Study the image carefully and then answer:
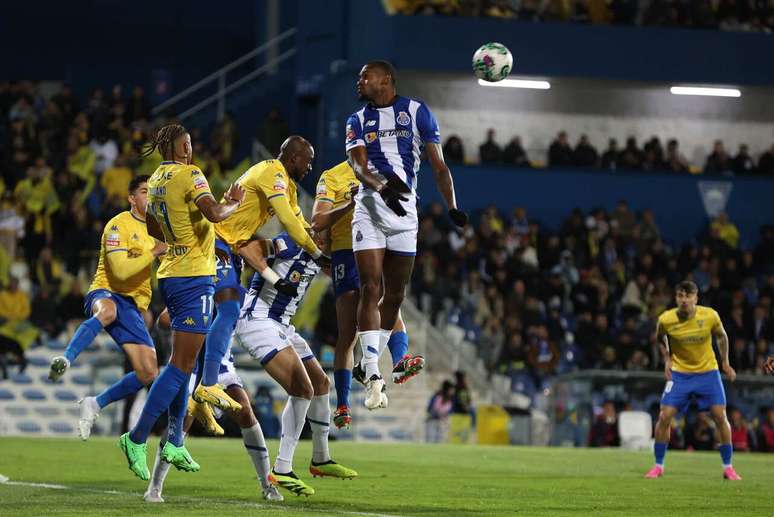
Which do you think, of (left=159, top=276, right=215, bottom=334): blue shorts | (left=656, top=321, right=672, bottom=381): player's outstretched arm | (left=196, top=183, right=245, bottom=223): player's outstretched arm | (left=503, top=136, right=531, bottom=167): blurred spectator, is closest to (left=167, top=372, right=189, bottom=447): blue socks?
(left=159, top=276, right=215, bottom=334): blue shorts

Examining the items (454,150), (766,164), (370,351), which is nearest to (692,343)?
(370,351)

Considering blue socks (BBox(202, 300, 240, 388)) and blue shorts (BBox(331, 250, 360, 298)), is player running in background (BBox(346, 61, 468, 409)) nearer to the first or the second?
blue shorts (BBox(331, 250, 360, 298))

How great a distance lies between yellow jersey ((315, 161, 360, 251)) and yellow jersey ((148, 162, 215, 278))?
1876 mm

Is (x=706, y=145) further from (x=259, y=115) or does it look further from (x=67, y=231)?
(x=67, y=231)

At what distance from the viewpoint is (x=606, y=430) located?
2389cm

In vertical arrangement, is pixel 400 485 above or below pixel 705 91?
below

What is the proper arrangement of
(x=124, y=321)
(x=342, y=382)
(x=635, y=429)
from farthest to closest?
(x=635, y=429) < (x=124, y=321) < (x=342, y=382)

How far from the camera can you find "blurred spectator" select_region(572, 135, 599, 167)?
32.4 metres

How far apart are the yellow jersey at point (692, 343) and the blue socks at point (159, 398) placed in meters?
8.67

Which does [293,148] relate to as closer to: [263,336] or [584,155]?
[263,336]

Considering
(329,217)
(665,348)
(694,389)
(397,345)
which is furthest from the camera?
(665,348)

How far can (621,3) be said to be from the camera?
3234cm

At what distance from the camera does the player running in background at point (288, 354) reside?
10727 mm

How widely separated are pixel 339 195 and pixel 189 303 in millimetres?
2647
